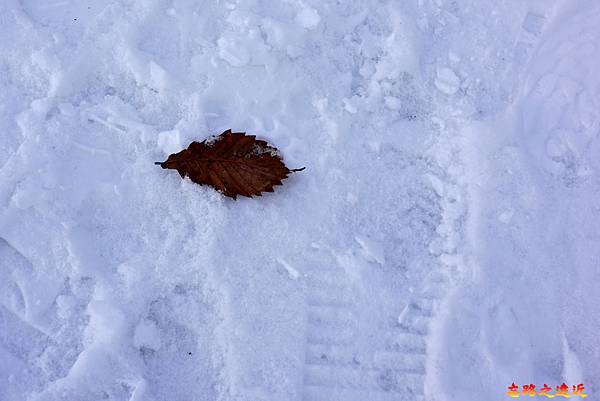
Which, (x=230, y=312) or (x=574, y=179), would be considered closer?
(x=230, y=312)

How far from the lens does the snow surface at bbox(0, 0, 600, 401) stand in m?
1.68

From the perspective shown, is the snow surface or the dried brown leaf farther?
the dried brown leaf

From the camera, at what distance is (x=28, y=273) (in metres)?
1.72

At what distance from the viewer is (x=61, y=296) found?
1691 mm

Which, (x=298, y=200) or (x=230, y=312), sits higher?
(x=298, y=200)

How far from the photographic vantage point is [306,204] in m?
1.82

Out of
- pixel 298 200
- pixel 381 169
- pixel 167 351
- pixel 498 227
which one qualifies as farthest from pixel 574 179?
pixel 167 351

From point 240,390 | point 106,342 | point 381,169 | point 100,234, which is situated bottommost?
point 240,390

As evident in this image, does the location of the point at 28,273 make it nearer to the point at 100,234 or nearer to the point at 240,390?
the point at 100,234

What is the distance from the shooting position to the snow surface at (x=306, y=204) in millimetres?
1677

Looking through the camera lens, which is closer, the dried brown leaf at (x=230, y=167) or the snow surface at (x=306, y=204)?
the snow surface at (x=306, y=204)

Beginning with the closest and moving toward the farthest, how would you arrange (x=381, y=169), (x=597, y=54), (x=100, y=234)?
1. (x=100, y=234)
2. (x=381, y=169)
3. (x=597, y=54)

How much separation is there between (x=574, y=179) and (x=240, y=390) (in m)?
1.26

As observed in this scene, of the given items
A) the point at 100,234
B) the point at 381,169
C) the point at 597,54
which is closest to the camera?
the point at 100,234
